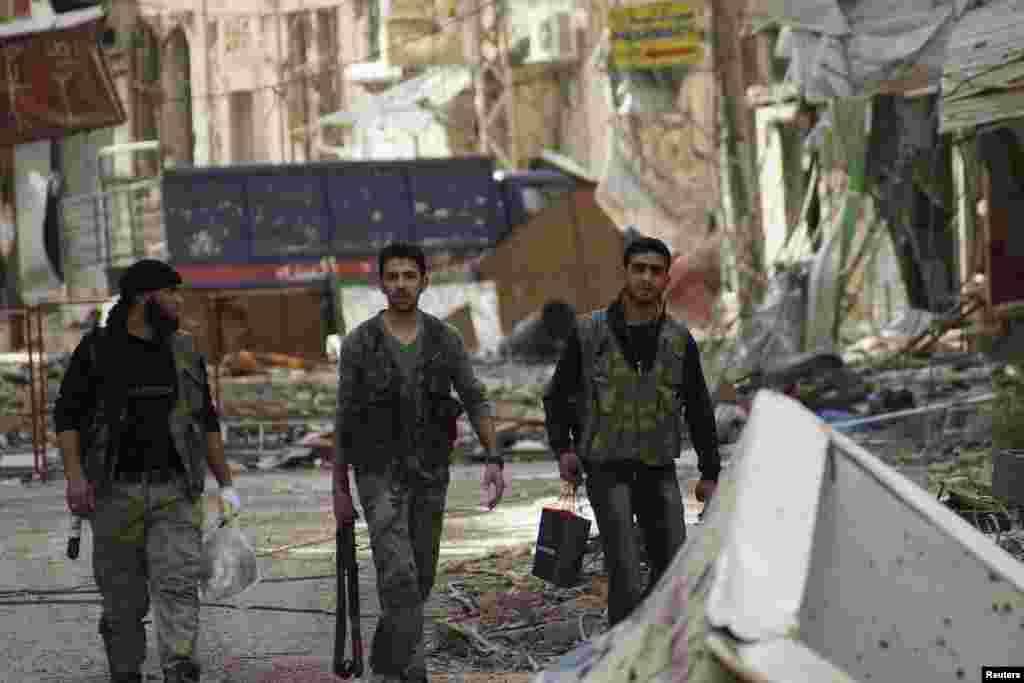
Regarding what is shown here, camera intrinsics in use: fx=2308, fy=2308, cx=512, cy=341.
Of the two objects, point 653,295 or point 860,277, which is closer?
point 653,295

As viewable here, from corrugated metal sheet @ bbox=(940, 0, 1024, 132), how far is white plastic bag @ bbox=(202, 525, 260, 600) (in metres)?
9.35

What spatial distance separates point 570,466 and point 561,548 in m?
0.52

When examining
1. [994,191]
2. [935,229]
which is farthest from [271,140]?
[994,191]

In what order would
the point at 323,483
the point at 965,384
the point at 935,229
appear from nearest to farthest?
the point at 323,483 → the point at 965,384 → the point at 935,229

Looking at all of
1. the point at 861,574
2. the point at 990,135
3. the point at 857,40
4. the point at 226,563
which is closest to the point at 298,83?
the point at 857,40

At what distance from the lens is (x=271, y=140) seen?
2926 inches

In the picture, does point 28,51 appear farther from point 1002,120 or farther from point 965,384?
point 1002,120

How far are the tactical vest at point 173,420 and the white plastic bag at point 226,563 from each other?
352mm

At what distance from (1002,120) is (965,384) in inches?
228

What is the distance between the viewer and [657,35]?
32031 millimetres

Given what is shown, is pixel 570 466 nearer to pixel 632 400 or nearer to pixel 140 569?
pixel 632 400

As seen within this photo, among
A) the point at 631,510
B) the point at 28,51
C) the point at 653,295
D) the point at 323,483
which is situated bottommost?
the point at 323,483

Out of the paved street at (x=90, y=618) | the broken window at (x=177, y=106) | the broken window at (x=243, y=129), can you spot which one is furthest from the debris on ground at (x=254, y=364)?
the broken window at (x=243, y=129)

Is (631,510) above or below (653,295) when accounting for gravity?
below
